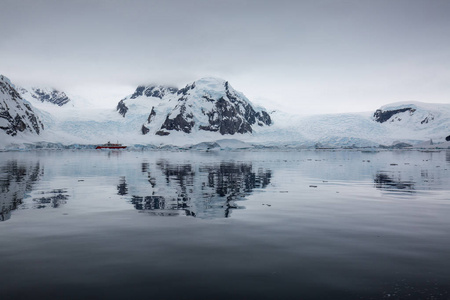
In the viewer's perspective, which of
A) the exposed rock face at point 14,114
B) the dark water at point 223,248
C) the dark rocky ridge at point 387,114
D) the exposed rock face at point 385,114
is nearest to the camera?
the dark water at point 223,248

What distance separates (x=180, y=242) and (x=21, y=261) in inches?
115

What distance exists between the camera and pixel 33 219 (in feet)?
32.5

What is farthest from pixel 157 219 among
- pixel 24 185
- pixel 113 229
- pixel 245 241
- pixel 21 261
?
pixel 24 185

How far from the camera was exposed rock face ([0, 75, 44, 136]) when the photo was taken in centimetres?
15338

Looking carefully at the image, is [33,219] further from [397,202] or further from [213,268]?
[397,202]

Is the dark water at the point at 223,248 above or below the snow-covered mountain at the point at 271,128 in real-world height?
below

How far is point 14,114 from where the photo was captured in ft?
525

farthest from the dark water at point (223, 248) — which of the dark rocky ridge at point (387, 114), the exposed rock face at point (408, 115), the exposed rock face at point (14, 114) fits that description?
the dark rocky ridge at point (387, 114)

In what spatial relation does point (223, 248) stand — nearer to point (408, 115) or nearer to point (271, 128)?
point (271, 128)

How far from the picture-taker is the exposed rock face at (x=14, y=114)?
503ft

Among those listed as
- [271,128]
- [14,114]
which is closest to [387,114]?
[271,128]

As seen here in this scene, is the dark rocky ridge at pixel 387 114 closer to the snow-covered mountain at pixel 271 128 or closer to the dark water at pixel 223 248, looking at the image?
the snow-covered mountain at pixel 271 128

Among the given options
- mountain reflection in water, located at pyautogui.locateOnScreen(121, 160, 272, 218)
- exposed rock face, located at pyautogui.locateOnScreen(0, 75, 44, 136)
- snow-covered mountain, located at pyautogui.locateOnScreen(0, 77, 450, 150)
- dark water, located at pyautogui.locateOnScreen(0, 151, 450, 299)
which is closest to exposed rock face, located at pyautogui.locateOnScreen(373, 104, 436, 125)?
snow-covered mountain, located at pyautogui.locateOnScreen(0, 77, 450, 150)

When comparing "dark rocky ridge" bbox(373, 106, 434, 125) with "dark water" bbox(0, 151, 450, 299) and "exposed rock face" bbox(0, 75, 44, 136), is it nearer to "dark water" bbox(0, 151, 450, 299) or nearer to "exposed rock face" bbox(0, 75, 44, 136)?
"exposed rock face" bbox(0, 75, 44, 136)
